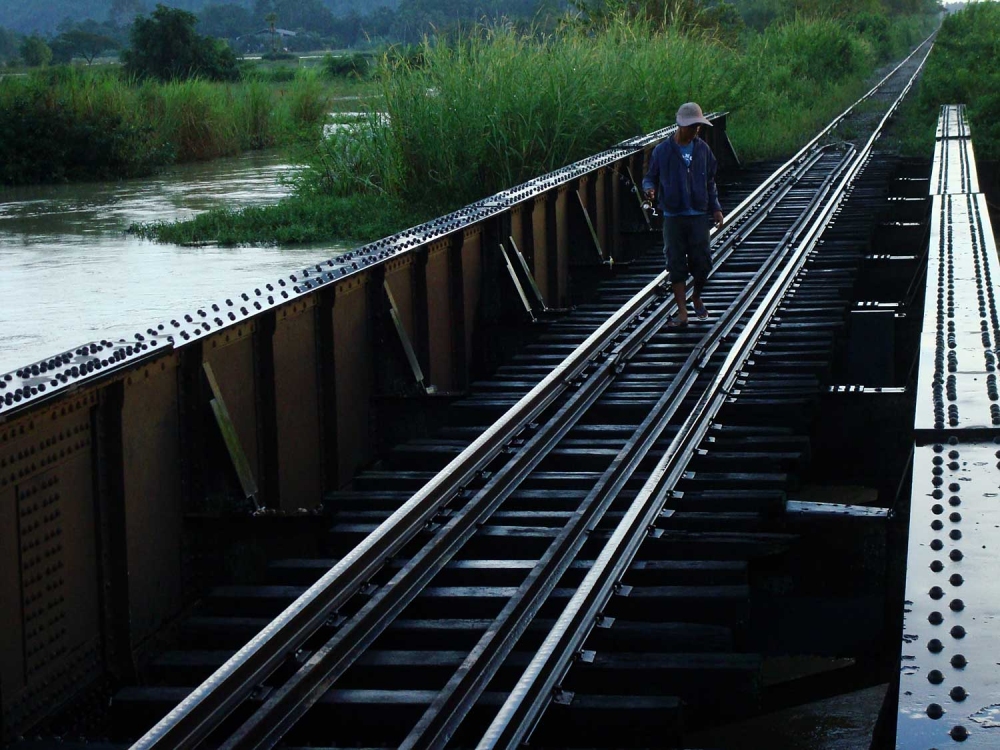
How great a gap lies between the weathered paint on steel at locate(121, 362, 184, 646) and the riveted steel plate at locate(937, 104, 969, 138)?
56.9 feet

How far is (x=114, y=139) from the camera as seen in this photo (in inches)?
1261

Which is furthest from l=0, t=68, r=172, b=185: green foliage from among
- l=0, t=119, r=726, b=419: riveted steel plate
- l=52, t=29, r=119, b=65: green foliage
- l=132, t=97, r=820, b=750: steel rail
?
l=52, t=29, r=119, b=65: green foliage

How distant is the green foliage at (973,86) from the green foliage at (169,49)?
1054 inches

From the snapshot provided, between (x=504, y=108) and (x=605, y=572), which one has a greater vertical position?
(x=504, y=108)

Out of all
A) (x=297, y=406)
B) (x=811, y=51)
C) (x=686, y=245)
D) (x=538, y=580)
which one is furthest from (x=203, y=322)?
(x=811, y=51)

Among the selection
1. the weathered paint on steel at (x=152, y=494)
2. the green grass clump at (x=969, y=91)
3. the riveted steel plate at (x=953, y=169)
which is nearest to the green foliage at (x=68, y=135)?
the green grass clump at (x=969, y=91)

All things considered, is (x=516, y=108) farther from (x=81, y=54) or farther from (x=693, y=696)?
(x=81, y=54)

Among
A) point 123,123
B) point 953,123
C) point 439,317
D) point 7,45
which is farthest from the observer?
point 7,45

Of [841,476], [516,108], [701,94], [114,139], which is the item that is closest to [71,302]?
[516,108]

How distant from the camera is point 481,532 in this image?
6.36 meters

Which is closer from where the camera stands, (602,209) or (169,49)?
(602,209)

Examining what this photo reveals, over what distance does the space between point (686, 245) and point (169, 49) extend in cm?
4704

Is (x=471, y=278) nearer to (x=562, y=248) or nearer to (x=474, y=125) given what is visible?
(x=562, y=248)

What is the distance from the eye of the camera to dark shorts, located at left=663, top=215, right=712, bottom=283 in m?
10.8
